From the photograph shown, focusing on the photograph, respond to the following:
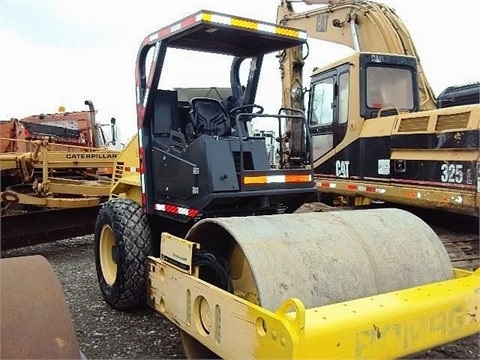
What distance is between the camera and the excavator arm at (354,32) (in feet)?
22.9

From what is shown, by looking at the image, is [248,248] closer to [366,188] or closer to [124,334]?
[124,334]

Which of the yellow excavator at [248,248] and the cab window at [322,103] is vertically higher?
the cab window at [322,103]

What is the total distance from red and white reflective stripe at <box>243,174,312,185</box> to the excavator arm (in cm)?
358

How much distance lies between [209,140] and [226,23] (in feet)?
2.82

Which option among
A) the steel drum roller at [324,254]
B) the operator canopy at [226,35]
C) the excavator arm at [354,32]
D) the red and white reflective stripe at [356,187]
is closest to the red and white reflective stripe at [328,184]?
the red and white reflective stripe at [356,187]

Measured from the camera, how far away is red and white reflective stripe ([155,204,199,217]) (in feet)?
12.2

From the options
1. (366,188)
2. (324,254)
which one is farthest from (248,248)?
(366,188)

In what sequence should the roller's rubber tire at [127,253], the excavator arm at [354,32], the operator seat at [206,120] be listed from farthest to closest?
the excavator arm at [354,32]
the operator seat at [206,120]
the roller's rubber tire at [127,253]

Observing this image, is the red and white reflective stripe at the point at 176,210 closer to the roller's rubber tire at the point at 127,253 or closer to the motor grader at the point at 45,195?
the roller's rubber tire at the point at 127,253

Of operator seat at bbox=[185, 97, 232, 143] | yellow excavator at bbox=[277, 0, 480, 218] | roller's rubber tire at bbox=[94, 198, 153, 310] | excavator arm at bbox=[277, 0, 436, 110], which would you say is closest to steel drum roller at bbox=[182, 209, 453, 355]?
roller's rubber tire at bbox=[94, 198, 153, 310]

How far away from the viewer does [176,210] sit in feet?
12.9

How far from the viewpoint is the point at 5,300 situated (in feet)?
6.48

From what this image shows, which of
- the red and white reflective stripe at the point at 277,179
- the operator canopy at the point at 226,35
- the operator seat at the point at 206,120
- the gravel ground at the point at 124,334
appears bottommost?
the gravel ground at the point at 124,334

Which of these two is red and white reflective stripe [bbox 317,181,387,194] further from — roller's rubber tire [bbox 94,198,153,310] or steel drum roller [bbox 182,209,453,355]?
roller's rubber tire [bbox 94,198,153,310]
